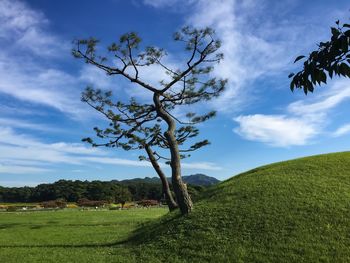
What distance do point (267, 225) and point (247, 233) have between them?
718 millimetres

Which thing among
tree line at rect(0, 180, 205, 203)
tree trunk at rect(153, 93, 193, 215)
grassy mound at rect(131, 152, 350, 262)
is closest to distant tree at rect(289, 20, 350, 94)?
grassy mound at rect(131, 152, 350, 262)

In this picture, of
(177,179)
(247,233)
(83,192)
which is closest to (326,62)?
(247,233)

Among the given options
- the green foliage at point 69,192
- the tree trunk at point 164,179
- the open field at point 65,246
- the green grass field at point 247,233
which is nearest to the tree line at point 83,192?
the green foliage at point 69,192

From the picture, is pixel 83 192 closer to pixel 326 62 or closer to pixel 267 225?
pixel 267 225

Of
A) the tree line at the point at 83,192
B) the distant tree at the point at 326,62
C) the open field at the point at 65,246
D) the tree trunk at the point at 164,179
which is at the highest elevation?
the tree line at the point at 83,192

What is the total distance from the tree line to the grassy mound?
50807 mm

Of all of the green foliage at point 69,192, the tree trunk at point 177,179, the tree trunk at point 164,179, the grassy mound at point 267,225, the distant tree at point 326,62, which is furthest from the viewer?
the green foliage at point 69,192

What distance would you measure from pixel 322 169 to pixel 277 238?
7.53 m

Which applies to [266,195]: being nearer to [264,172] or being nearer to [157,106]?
[264,172]

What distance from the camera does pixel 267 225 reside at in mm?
13484

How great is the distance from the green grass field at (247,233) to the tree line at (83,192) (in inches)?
1965

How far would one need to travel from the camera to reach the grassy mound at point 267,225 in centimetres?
1181

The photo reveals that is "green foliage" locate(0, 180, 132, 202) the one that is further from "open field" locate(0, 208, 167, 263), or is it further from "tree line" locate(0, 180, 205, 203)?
A: "open field" locate(0, 208, 167, 263)

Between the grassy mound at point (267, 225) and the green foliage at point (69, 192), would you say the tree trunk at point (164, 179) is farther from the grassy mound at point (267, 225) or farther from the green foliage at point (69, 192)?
the green foliage at point (69, 192)
